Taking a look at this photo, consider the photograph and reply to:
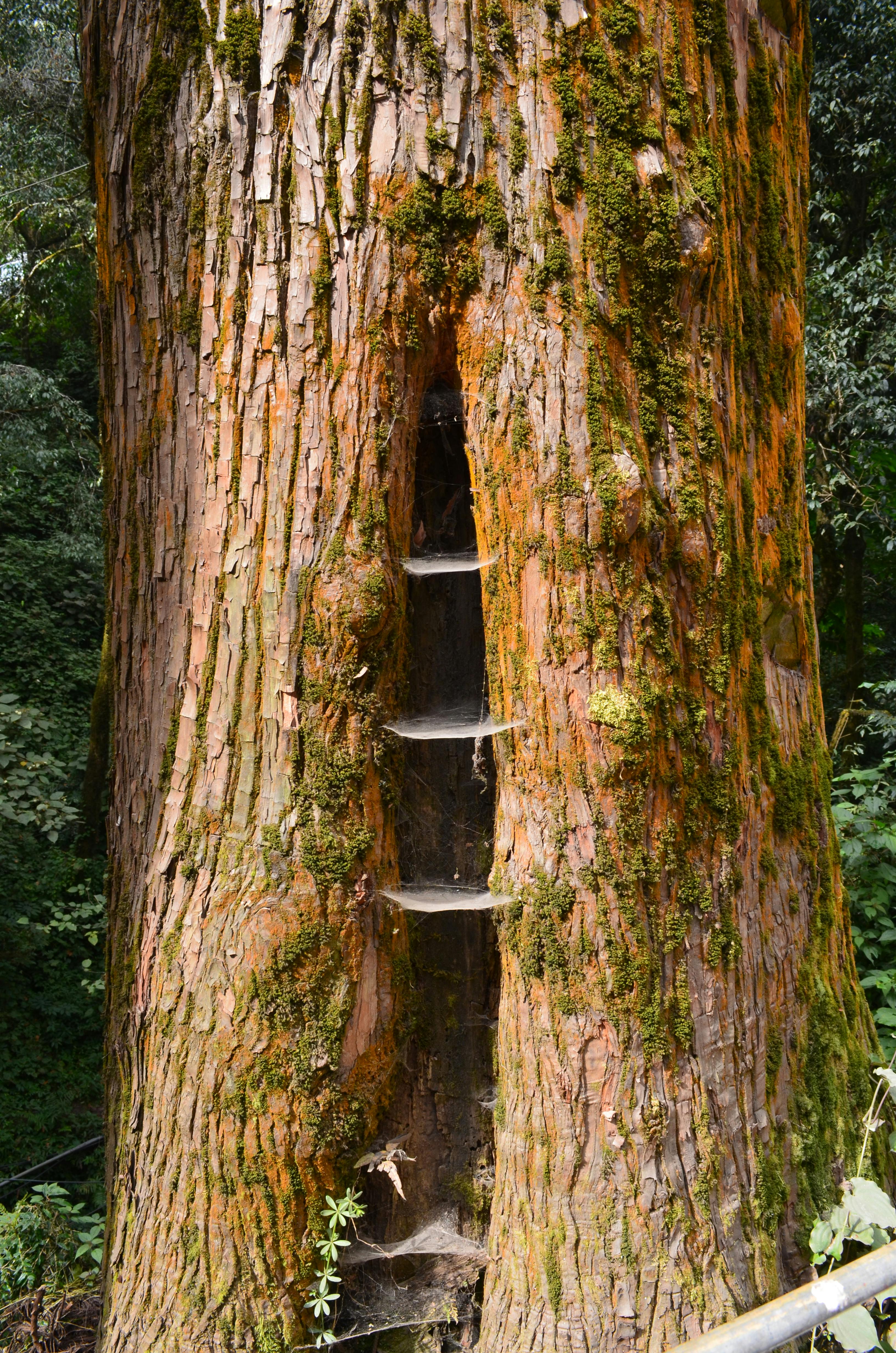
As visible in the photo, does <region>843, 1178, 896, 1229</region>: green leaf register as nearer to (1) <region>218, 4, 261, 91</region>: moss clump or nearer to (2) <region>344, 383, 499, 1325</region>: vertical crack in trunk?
(2) <region>344, 383, 499, 1325</region>: vertical crack in trunk

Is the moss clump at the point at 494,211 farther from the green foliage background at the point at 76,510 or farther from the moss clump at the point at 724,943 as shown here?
the green foliage background at the point at 76,510

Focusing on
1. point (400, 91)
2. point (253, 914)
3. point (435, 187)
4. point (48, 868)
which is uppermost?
point (400, 91)

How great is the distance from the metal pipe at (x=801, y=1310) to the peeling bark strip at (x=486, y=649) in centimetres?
51

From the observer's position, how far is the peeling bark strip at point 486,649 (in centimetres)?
179

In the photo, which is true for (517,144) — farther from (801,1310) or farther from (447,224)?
(801,1310)

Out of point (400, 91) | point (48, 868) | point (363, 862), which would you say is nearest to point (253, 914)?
point (363, 862)

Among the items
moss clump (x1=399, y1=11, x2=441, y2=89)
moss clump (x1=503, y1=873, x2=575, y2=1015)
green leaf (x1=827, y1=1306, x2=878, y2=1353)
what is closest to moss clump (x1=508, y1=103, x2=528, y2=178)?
moss clump (x1=399, y1=11, x2=441, y2=89)

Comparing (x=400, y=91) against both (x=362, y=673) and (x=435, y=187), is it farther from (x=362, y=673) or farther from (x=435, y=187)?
(x=362, y=673)

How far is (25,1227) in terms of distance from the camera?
312 cm

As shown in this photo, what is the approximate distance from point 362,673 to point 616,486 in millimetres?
630

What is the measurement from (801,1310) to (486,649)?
1219 millimetres

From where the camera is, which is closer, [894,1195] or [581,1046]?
[581,1046]

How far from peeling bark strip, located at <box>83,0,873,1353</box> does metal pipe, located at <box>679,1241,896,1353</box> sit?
509mm

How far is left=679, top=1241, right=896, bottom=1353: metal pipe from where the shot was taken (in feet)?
3.90
